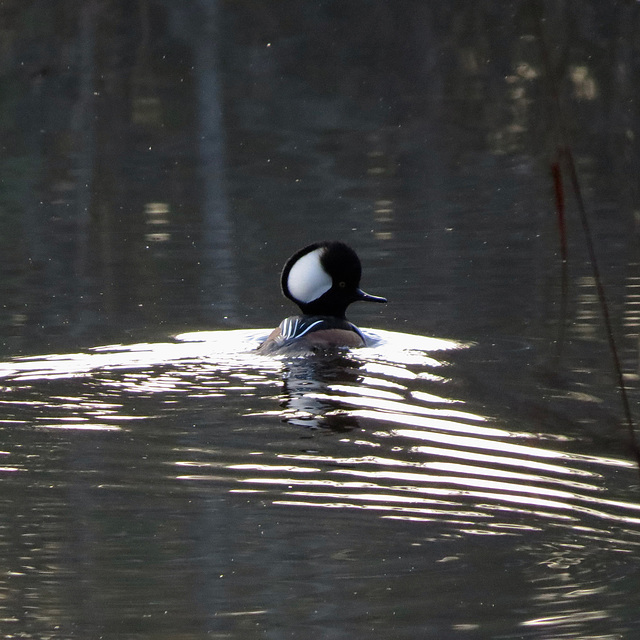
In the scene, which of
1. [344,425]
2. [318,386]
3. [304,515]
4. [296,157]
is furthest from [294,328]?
[296,157]

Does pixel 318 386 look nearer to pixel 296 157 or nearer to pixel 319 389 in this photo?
pixel 319 389

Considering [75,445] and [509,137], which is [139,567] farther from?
[509,137]

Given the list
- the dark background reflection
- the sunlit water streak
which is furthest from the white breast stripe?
the dark background reflection

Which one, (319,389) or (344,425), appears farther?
(319,389)

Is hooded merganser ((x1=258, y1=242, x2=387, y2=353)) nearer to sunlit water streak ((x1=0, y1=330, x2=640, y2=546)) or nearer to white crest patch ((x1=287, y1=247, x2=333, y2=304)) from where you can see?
white crest patch ((x1=287, y1=247, x2=333, y2=304))

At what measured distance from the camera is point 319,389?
6988mm

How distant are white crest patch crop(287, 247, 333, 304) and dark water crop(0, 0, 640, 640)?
0.38 metres

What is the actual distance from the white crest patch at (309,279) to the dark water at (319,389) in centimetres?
38

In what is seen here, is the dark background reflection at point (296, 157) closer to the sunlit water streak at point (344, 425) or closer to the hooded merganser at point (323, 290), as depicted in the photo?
the hooded merganser at point (323, 290)

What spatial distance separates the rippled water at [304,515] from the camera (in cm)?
380

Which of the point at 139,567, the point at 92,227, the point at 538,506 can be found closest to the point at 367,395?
the point at 538,506

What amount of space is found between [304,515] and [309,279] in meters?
4.11

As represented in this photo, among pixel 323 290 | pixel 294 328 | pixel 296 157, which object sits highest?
pixel 296 157

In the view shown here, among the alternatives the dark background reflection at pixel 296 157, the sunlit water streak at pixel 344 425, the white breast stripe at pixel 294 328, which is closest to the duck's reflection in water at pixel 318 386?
the sunlit water streak at pixel 344 425
